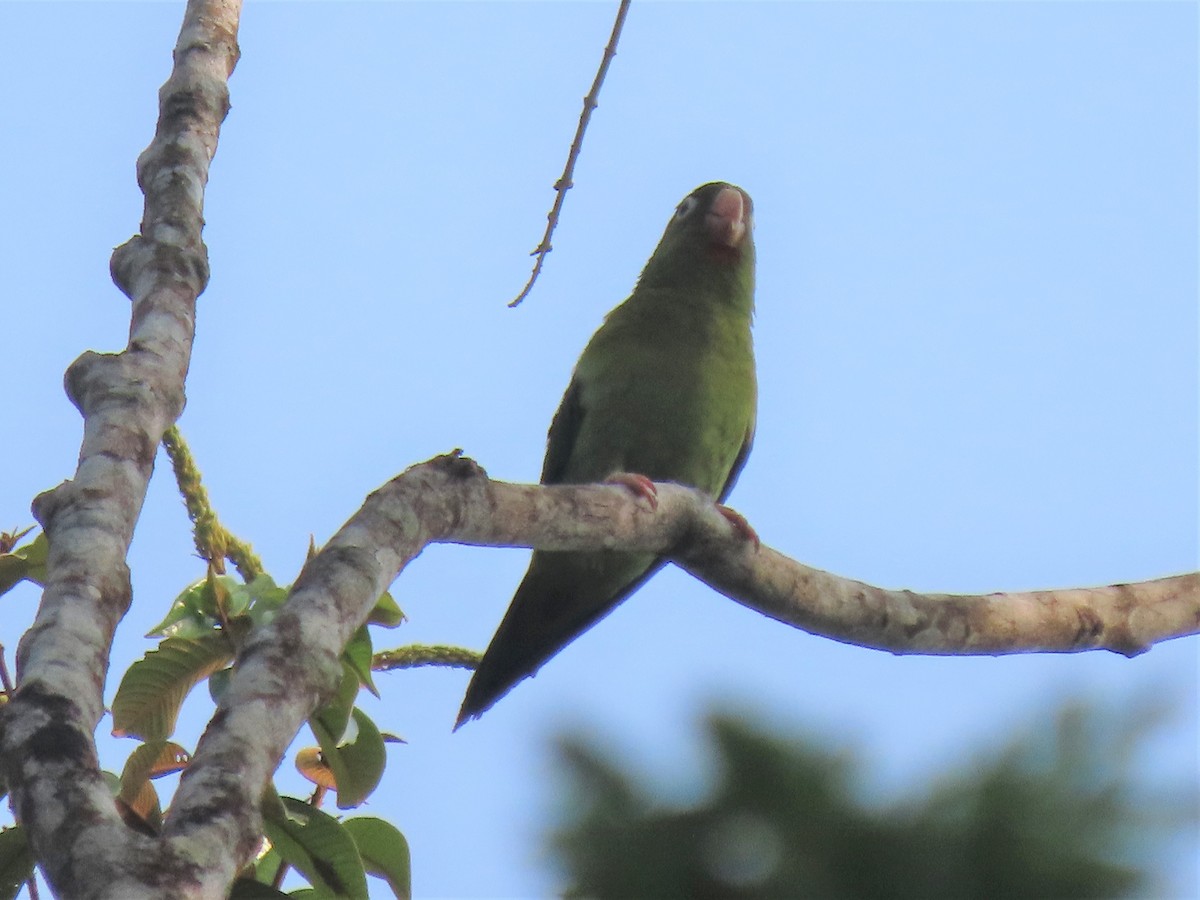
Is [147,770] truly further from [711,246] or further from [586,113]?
[711,246]

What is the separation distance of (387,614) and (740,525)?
37.4 inches

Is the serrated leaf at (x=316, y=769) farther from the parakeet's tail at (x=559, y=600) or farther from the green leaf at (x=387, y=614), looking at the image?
the parakeet's tail at (x=559, y=600)

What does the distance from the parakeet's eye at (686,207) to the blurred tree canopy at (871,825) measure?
4847 millimetres

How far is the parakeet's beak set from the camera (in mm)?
5246

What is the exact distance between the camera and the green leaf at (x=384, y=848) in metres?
2.77

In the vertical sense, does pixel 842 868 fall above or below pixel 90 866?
below

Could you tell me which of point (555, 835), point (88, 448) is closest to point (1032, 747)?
point (555, 835)

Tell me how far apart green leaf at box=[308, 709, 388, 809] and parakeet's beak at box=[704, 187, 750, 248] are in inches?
118

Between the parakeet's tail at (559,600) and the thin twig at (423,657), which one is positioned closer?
the thin twig at (423,657)

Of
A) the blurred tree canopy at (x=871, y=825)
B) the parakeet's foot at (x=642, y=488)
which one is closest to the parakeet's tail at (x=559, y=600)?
the parakeet's foot at (x=642, y=488)

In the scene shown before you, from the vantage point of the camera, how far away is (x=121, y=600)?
198 centimetres

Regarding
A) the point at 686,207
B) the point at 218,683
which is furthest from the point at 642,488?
the point at 686,207

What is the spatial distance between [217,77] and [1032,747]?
3.12m

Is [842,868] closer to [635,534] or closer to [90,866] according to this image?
[90,866]
